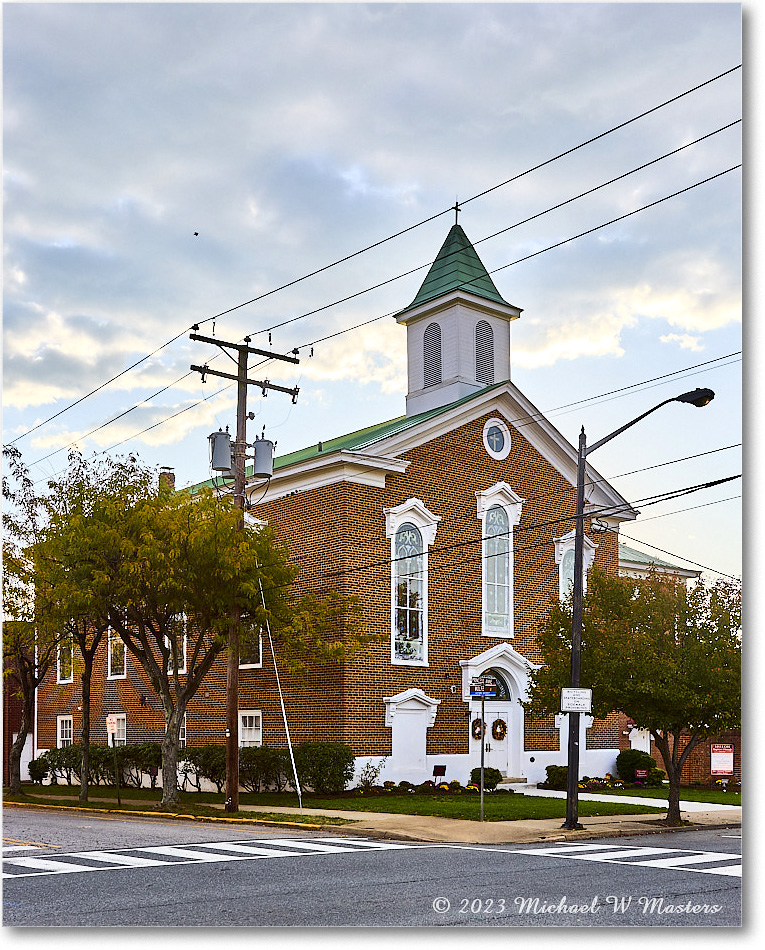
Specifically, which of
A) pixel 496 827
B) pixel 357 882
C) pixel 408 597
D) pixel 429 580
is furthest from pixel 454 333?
pixel 357 882

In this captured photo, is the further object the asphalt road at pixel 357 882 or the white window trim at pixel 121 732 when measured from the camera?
the white window trim at pixel 121 732

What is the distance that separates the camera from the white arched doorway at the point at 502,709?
1307 inches

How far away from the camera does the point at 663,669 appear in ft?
74.5

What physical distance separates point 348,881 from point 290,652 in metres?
18.1

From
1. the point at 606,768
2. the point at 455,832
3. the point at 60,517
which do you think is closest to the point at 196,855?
the point at 455,832

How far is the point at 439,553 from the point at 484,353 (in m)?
7.15

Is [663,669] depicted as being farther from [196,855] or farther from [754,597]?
[754,597]

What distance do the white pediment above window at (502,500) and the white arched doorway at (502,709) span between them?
13.0 feet

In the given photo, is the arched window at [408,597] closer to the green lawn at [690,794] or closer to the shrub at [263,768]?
the shrub at [263,768]

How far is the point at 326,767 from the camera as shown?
29547 millimetres

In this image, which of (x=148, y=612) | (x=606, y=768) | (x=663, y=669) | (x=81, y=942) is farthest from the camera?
(x=606, y=768)

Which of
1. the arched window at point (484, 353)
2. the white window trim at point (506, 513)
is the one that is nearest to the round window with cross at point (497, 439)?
the white window trim at point (506, 513)

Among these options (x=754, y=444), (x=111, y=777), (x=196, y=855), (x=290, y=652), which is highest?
(x=754, y=444)

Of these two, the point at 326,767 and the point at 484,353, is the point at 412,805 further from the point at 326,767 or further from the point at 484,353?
the point at 484,353
